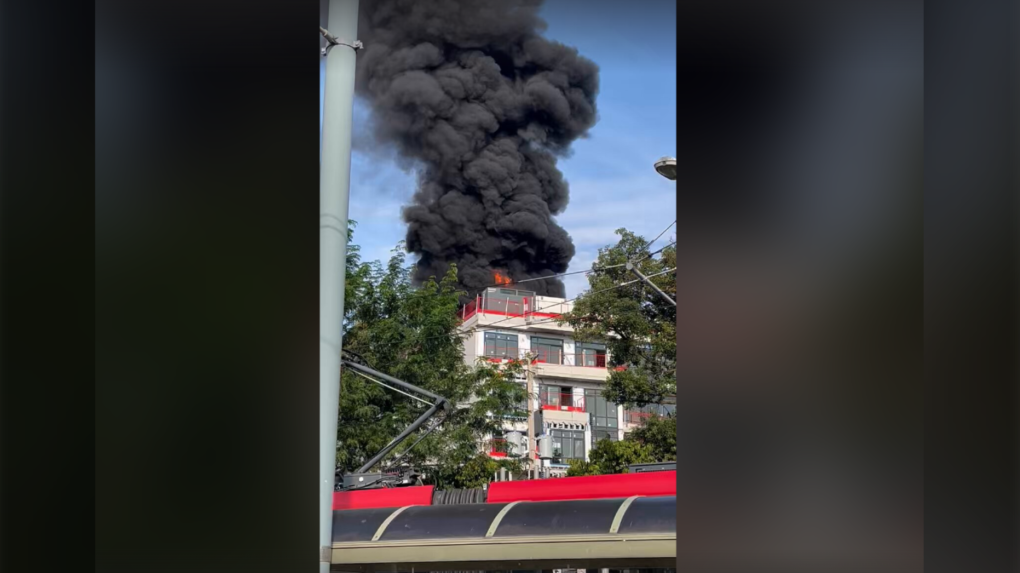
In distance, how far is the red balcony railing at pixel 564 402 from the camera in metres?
25.6

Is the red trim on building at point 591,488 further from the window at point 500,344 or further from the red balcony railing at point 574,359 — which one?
the red balcony railing at point 574,359

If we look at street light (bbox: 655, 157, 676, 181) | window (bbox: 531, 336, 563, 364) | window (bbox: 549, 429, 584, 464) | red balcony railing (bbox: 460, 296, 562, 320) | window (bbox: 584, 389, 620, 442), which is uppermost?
street light (bbox: 655, 157, 676, 181)

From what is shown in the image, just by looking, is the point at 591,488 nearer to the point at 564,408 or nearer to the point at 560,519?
the point at 560,519

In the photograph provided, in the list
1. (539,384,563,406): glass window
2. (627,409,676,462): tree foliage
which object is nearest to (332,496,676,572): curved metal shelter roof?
(627,409,676,462): tree foliage

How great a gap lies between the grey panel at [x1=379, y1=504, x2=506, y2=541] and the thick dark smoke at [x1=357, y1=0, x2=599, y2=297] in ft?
107

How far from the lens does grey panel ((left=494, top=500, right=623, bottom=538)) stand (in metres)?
7.46

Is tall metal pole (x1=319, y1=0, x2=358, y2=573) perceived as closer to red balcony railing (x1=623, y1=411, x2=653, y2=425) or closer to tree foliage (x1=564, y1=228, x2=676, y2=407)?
tree foliage (x1=564, y1=228, x2=676, y2=407)
